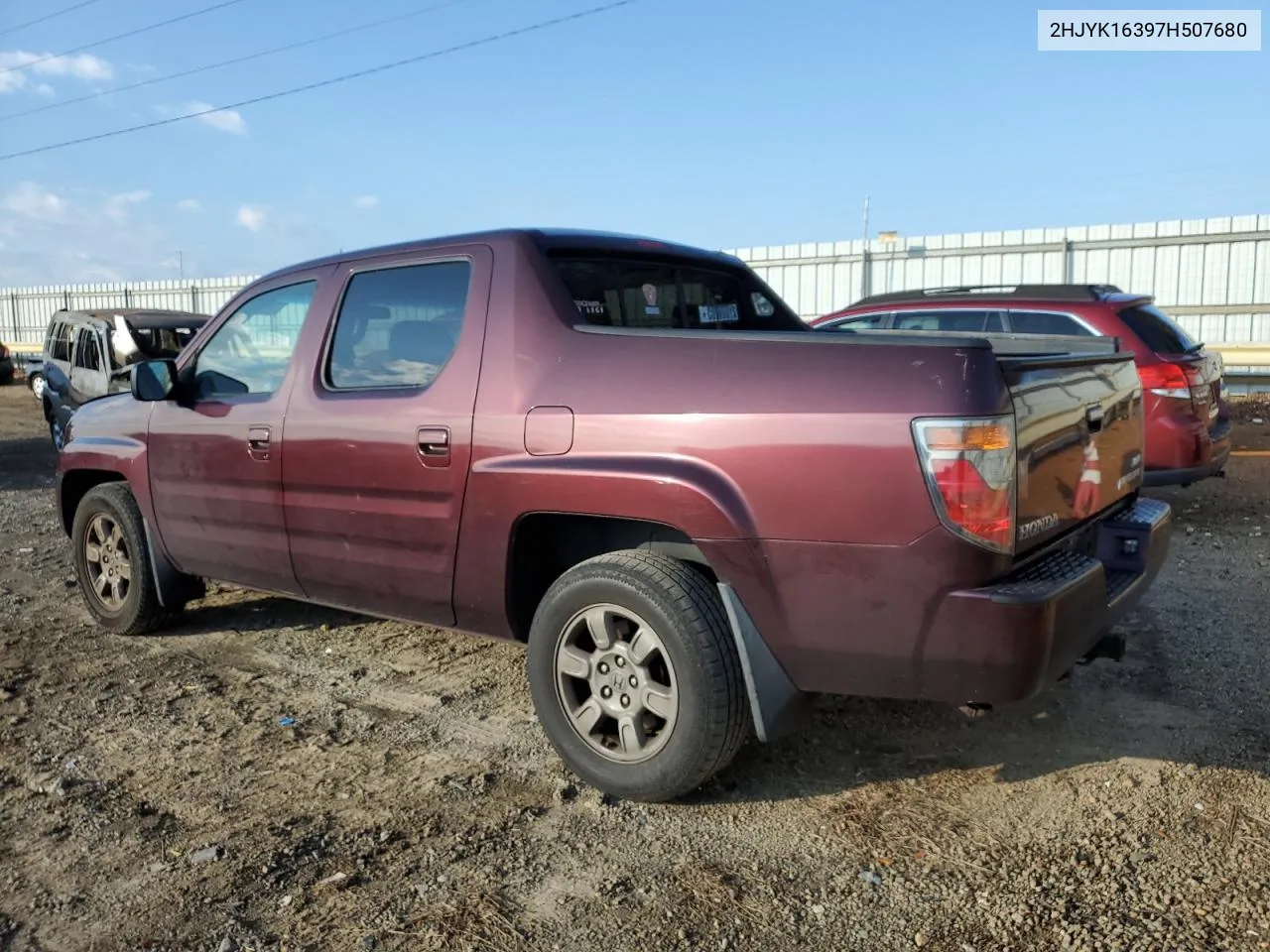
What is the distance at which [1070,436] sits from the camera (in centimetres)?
301

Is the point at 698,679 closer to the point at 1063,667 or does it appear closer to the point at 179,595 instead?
the point at 1063,667

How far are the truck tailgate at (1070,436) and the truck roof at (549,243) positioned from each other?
1.63 m

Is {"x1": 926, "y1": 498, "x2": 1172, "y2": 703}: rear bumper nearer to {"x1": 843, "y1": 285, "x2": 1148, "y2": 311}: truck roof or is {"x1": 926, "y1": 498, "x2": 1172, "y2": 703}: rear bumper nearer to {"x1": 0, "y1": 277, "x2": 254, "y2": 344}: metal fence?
{"x1": 843, "y1": 285, "x2": 1148, "y2": 311}: truck roof

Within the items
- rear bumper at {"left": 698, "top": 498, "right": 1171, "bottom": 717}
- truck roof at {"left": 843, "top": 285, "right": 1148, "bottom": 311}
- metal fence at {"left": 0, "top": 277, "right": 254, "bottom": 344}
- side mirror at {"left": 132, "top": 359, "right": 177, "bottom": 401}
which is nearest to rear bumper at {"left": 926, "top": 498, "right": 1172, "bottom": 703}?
rear bumper at {"left": 698, "top": 498, "right": 1171, "bottom": 717}

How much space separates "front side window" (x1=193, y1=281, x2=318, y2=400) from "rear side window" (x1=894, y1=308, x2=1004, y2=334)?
17.3 feet

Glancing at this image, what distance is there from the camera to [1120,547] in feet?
11.3

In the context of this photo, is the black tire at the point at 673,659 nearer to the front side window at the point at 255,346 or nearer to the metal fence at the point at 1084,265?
the front side window at the point at 255,346

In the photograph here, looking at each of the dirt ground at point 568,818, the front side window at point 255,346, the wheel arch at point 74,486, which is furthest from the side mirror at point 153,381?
the dirt ground at point 568,818

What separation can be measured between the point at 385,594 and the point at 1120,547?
8.64ft

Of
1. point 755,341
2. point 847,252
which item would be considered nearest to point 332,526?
point 755,341

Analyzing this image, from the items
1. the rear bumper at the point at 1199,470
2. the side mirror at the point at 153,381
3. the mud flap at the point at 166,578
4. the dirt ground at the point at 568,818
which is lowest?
the dirt ground at the point at 568,818

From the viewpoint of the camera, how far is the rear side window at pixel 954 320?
8.07m

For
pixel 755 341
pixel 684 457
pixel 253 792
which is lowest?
pixel 253 792

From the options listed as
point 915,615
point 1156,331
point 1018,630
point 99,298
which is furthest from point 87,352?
point 99,298
